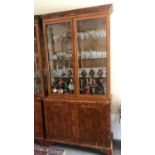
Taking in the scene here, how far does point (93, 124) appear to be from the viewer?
2289 mm

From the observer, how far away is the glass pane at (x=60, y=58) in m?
2.42

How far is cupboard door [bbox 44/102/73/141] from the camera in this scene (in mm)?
2408

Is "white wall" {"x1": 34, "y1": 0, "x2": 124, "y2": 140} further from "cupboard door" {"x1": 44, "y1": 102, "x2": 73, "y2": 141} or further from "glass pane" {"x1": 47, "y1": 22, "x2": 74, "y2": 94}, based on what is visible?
"cupboard door" {"x1": 44, "y1": 102, "x2": 73, "y2": 141}

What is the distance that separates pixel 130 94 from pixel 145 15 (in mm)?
275

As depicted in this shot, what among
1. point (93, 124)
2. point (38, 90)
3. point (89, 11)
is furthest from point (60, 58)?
point (93, 124)

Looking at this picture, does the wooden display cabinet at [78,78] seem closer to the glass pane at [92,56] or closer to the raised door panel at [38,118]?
the glass pane at [92,56]

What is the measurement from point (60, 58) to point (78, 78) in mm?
455

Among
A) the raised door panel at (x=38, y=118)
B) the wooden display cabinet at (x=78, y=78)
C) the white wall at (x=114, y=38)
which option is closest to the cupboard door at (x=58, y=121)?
the wooden display cabinet at (x=78, y=78)

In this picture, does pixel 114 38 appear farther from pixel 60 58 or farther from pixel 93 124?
pixel 93 124

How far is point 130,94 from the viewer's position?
58 cm

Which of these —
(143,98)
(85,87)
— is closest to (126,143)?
(143,98)

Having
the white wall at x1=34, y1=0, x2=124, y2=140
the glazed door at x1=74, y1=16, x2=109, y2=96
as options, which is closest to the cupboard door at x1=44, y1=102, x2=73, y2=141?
the glazed door at x1=74, y1=16, x2=109, y2=96

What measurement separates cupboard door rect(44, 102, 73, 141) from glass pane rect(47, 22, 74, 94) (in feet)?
0.76
